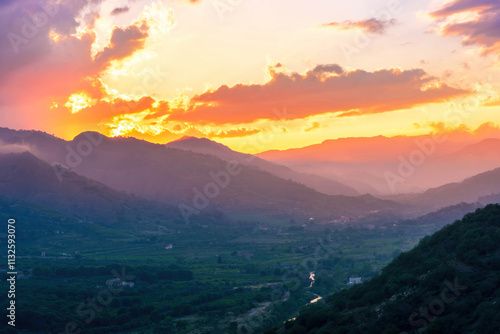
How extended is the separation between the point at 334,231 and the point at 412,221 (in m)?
29.9

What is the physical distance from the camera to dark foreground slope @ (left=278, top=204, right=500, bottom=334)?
104ft

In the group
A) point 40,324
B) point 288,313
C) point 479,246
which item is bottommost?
point 288,313

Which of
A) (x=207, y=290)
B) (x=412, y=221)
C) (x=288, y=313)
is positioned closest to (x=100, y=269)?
(x=207, y=290)

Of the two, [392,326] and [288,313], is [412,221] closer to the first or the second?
[288,313]

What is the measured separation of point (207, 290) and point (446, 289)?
5909cm

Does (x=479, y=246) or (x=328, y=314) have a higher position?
(x=479, y=246)

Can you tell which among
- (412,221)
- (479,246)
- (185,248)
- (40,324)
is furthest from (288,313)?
(412,221)

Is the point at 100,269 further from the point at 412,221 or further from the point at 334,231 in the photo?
the point at 412,221

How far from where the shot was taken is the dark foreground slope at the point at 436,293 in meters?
31.8

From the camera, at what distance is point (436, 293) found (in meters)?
36.5

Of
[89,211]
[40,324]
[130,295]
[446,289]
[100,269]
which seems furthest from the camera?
[89,211]

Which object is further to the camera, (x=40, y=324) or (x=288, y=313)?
(x=288, y=313)

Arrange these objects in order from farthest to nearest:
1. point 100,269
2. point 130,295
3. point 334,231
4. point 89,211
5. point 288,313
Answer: point 89,211 < point 334,231 < point 100,269 < point 130,295 < point 288,313

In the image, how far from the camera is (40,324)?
65.2 meters
